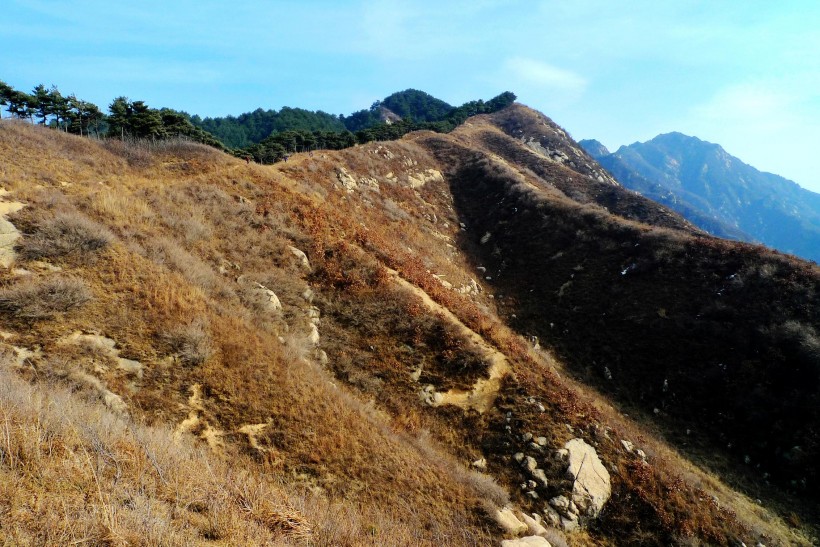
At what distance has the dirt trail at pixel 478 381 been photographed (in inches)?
504

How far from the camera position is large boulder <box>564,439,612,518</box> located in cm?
1045

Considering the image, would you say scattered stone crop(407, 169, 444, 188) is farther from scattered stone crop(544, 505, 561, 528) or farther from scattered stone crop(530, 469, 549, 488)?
scattered stone crop(544, 505, 561, 528)

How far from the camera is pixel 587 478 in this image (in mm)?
10938

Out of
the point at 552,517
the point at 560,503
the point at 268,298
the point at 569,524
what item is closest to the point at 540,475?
the point at 560,503

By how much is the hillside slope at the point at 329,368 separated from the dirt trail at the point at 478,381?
0.08m

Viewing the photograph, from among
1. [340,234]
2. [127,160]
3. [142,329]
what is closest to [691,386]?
[340,234]

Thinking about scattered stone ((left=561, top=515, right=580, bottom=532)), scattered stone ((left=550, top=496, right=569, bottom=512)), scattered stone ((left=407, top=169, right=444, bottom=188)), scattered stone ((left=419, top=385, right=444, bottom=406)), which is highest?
scattered stone ((left=407, top=169, right=444, bottom=188))

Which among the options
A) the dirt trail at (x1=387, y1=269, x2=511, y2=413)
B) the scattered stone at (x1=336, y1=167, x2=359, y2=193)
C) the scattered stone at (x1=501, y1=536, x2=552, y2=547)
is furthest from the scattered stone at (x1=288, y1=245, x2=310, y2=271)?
the scattered stone at (x1=336, y1=167, x2=359, y2=193)

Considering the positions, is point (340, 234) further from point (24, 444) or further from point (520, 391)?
point (24, 444)

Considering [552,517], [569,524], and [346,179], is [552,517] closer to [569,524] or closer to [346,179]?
[569,524]

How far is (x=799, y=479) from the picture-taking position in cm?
1403

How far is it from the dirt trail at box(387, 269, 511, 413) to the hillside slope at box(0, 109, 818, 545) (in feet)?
0.26

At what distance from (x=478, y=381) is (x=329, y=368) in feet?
18.1

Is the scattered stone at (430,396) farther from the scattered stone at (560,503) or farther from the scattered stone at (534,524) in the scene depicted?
the scattered stone at (560,503)
